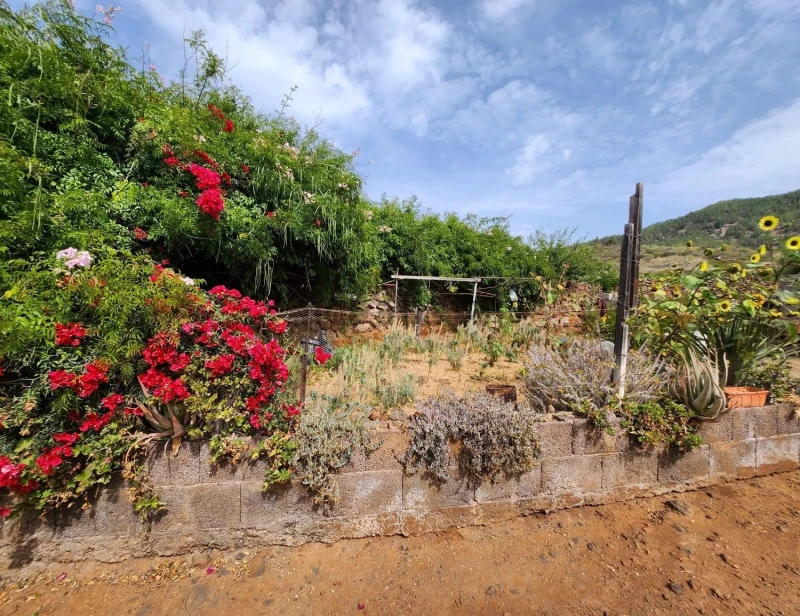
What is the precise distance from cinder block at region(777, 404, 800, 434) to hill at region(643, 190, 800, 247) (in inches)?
785

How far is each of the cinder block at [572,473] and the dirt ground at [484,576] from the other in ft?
0.67

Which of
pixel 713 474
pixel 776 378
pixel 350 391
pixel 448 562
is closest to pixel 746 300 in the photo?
pixel 776 378

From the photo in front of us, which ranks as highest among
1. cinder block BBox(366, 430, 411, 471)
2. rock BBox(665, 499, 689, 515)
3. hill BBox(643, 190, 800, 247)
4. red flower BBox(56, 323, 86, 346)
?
hill BBox(643, 190, 800, 247)

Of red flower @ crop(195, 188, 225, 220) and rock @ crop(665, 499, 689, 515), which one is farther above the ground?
red flower @ crop(195, 188, 225, 220)

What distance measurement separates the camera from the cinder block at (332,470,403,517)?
201cm

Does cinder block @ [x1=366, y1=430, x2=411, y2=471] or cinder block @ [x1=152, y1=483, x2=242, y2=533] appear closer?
cinder block @ [x1=152, y1=483, x2=242, y2=533]

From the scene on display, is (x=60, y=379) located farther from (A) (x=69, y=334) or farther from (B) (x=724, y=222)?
(B) (x=724, y=222)

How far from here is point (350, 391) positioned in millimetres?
3076

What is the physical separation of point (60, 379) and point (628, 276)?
3740 mm

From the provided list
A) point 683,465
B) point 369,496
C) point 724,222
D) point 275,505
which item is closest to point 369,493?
point 369,496

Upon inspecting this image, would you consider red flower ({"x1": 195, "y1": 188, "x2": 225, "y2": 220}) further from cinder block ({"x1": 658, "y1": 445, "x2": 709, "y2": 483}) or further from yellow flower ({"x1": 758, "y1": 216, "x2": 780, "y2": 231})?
yellow flower ({"x1": 758, "y1": 216, "x2": 780, "y2": 231})

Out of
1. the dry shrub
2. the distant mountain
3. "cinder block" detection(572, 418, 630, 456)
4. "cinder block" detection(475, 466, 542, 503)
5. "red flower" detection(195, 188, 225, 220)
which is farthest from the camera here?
the distant mountain

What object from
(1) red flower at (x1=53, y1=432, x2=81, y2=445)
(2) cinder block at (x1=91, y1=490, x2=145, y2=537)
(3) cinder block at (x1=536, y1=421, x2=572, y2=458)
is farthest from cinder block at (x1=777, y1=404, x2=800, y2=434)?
(1) red flower at (x1=53, y1=432, x2=81, y2=445)

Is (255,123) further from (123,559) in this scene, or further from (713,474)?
(713,474)
